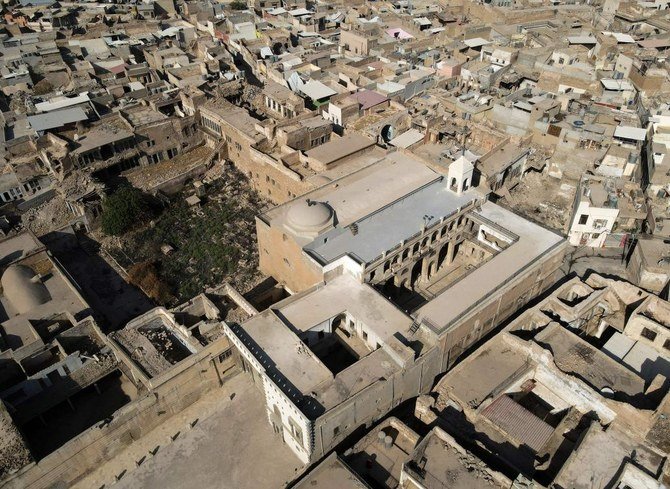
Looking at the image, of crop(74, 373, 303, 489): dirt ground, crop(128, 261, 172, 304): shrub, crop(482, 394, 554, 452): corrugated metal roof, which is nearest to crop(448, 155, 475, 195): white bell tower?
crop(482, 394, 554, 452): corrugated metal roof

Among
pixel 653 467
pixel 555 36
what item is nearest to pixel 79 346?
pixel 653 467

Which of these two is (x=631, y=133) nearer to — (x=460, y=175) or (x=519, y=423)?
(x=460, y=175)

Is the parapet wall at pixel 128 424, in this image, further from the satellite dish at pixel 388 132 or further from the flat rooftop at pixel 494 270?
the satellite dish at pixel 388 132

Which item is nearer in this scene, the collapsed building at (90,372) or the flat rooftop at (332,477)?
the flat rooftop at (332,477)

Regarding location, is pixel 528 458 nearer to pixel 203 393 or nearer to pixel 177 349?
pixel 203 393

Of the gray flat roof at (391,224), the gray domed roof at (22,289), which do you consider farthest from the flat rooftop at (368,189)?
the gray domed roof at (22,289)

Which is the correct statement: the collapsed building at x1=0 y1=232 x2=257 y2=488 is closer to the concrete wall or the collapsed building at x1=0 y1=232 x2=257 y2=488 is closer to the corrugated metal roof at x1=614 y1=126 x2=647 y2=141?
the concrete wall
